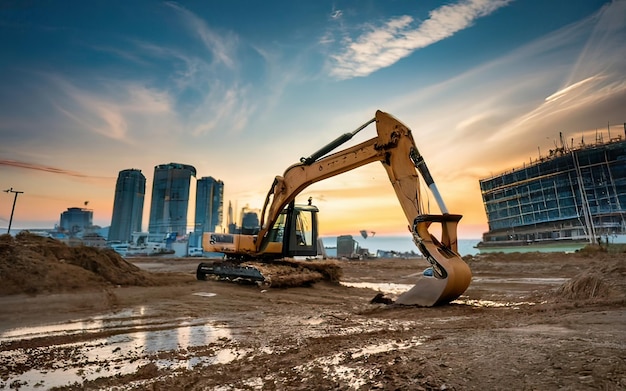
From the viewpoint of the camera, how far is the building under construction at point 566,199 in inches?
1614

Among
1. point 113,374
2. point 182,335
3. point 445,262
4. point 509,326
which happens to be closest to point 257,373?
point 113,374

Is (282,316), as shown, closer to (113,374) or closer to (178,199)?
(113,374)

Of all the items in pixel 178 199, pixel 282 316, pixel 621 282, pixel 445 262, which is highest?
pixel 178 199

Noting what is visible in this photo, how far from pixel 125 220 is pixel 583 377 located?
4283 inches

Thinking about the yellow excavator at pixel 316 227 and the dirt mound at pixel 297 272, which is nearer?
the yellow excavator at pixel 316 227

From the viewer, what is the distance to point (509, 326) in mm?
4293

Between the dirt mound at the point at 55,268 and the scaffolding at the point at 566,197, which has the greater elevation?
the scaffolding at the point at 566,197

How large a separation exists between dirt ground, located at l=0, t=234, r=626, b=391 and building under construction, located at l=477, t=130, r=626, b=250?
41.9 meters

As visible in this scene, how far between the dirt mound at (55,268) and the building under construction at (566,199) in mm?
44977

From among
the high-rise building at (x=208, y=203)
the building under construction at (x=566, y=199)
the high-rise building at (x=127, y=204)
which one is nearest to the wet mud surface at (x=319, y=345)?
the building under construction at (x=566, y=199)

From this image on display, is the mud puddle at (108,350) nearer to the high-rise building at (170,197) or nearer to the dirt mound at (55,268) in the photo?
the dirt mound at (55,268)

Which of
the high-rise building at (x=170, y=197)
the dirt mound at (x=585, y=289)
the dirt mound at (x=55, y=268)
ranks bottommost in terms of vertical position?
the dirt mound at (x=585, y=289)

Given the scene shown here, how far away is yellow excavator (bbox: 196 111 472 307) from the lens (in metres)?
6.72

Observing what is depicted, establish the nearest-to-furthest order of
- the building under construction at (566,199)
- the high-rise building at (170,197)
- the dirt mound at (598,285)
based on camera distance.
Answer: the dirt mound at (598,285) < the building under construction at (566,199) < the high-rise building at (170,197)
